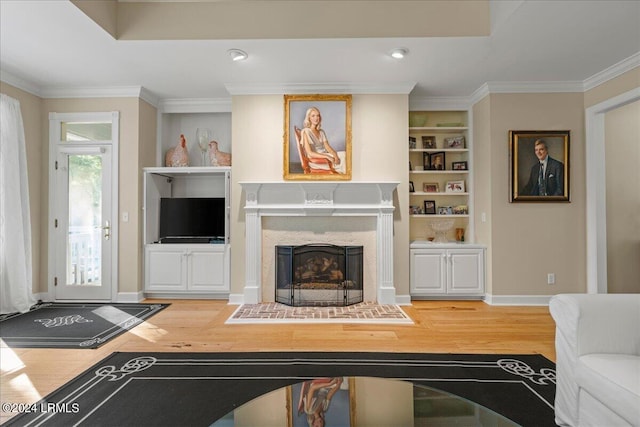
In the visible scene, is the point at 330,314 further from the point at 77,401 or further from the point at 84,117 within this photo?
the point at 84,117

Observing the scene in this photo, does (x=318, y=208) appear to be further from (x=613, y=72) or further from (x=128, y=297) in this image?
(x=613, y=72)

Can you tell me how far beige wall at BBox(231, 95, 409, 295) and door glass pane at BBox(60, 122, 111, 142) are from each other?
1730 millimetres

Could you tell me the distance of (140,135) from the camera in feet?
14.6

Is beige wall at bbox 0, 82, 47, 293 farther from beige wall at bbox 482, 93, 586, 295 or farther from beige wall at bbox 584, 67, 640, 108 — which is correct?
beige wall at bbox 584, 67, 640, 108

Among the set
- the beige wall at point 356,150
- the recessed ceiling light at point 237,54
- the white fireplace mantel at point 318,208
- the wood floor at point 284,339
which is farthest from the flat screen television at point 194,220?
the recessed ceiling light at point 237,54

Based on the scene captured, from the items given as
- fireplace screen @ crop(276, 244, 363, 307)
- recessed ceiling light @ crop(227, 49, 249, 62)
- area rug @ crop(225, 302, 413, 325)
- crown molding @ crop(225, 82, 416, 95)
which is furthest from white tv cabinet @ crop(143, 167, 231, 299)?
recessed ceiling light @ crop(227, 49, 249, 62)

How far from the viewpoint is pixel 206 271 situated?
14.6ft

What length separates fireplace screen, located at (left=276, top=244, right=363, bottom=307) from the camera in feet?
13.8

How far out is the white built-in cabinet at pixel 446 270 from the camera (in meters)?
4.40

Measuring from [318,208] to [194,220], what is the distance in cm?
176

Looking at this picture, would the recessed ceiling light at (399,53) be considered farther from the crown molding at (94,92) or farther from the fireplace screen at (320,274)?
the crown molding at (94,92)

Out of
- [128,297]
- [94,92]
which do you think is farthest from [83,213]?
[94,92]

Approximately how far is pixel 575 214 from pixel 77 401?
5.23 metres

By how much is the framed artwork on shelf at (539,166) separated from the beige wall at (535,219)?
8 centimetres
